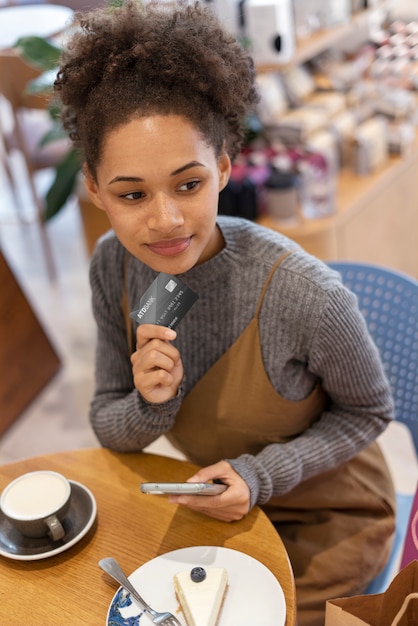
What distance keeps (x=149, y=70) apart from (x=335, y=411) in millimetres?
673

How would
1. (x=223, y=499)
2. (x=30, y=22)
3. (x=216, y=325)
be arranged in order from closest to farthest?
(x=223, y=499)
(x=216, y=325)
(x=30, y=22)

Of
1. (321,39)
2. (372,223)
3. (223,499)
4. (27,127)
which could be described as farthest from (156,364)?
(27,127)

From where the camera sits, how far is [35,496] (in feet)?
3.91

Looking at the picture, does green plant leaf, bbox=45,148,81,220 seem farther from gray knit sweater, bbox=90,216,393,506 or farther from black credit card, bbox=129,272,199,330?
black credit card, bbox=129,272,199,330

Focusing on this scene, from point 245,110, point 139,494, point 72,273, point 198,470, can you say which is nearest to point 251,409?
point 198,470

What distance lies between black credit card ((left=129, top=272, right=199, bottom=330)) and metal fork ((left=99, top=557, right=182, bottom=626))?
1.17 feet

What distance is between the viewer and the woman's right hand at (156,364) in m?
1.18

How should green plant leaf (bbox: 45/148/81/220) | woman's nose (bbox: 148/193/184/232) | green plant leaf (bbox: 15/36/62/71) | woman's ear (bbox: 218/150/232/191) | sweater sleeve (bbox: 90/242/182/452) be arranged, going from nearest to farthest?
woman's nose (bbox: 148/193/184/232) < woman's ear (bbox: 218/150/232/191) < sweater sleeve (bbox: 90/242/182/452) < green plant leaf (bbox: 15/36/62/71) < green plant leaf (bbox: 45/148/81/220)

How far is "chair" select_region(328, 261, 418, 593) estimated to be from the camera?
5.05ft

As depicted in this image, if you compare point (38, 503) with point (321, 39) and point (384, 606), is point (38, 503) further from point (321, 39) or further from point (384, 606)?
point (321, 39)

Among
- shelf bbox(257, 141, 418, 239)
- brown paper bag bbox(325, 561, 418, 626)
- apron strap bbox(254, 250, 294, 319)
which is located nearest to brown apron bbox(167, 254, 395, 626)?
apron strap bbox(254, 250, 294, 319)

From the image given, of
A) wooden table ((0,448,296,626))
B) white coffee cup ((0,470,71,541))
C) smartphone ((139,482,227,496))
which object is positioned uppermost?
smartphone ((139,482,227,496))

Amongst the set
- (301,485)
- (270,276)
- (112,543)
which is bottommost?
(301,485)

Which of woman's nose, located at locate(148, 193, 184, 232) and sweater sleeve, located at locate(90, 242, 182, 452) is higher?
woman's nose, located at locate(148, 193, 184, 232)
